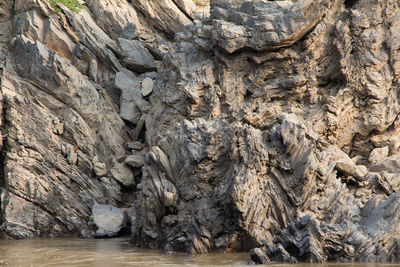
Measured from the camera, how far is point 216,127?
19.3 m

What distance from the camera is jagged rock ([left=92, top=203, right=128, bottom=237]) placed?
22.1 m

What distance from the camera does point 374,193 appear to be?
1878 centimetres

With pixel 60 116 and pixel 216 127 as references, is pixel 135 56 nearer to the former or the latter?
pixel 60 116

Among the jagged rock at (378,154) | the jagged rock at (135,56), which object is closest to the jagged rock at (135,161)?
the jagged rock at (135,56)

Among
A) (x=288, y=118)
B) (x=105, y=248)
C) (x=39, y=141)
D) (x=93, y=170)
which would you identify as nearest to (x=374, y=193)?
(x=288, y=118)

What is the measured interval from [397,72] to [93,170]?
1349 centimetres

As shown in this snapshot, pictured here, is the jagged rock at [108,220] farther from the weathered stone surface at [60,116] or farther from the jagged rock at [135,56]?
the jagged rock at [135,56]

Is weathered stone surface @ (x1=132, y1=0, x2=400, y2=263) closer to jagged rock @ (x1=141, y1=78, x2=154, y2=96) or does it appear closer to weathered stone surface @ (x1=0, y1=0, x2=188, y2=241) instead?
jagged rock @ (x1=141, y1=78, x2=154, y2=96)

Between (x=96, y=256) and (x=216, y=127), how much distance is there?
595 cm

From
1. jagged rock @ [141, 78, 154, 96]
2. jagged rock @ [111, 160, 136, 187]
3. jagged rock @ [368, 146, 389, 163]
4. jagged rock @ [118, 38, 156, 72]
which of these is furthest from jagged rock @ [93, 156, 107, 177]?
jagged rock @ [368, 146, 389, 163]

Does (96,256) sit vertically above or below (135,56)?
below

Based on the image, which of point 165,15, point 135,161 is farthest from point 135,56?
point 135,161

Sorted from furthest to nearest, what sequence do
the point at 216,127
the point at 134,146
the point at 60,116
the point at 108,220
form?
the point at 134,146, the point at 60,116, the point at 108,220, the point at 216,127

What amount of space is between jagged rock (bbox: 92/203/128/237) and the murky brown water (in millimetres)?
1246
